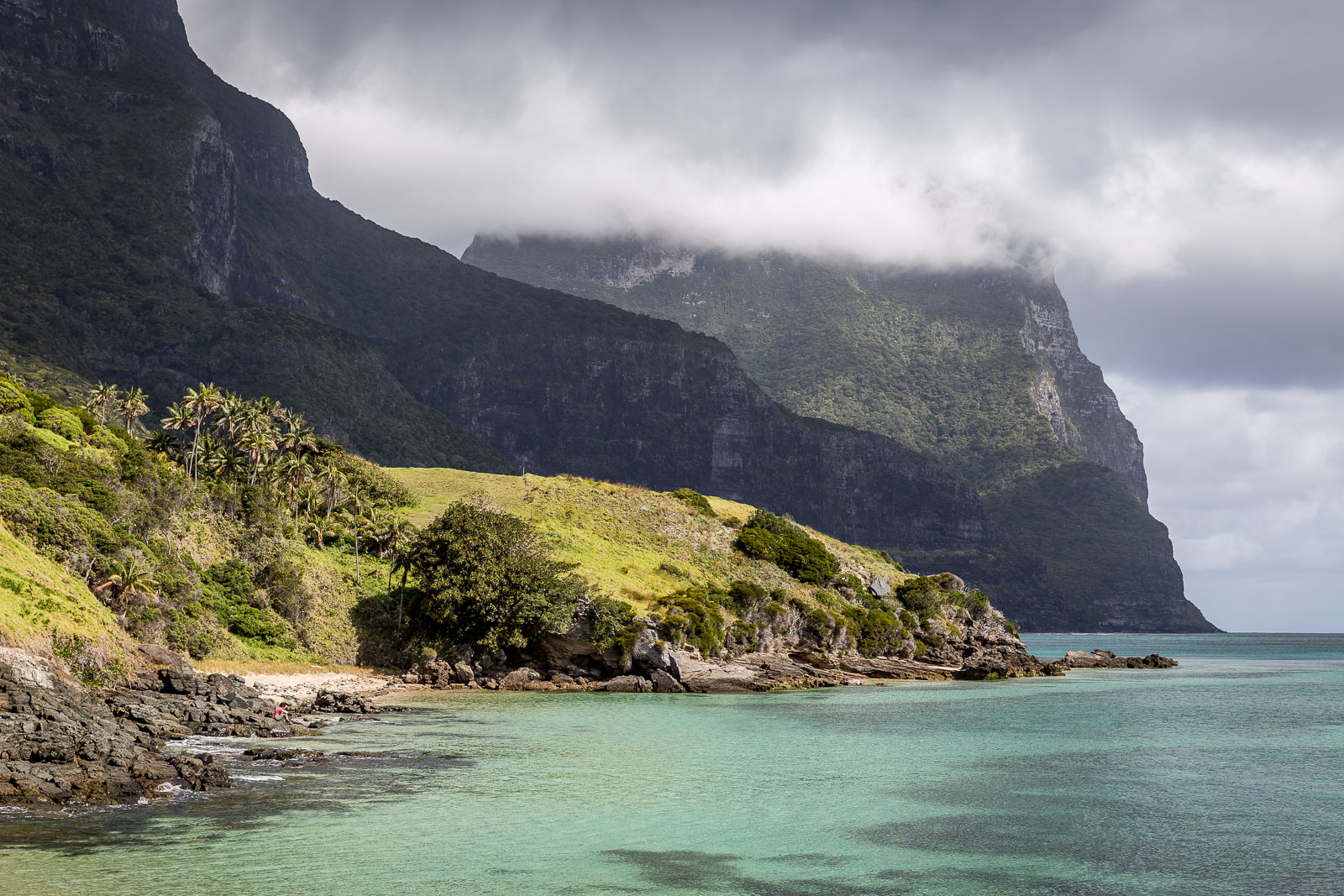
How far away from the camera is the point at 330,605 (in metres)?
73.4

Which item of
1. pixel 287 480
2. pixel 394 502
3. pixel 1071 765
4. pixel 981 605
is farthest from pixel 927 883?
pixel 981 605

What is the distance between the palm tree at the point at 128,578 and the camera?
55.7 meters

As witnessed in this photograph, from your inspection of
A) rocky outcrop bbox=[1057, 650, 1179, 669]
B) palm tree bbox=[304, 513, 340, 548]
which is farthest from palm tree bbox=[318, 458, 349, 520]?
rocky outcrop bbox=[1057, 650, 1179, 669]

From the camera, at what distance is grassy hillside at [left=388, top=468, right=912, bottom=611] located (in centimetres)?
8644

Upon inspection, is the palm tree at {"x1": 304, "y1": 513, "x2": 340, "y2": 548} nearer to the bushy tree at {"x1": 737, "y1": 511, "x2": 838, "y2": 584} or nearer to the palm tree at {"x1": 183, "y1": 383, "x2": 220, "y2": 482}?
the palm tree at {"x1": 183, "y1": 383, "x2": 220, "y2": 482}

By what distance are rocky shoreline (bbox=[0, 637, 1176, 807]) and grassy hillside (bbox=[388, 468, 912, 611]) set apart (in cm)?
773

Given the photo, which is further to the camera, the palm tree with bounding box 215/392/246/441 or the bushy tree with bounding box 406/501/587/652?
the palm tree with bounding box 215/392/246/441

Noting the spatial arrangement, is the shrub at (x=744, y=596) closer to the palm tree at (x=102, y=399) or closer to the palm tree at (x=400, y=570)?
the palm tree at (x=400, y=570)

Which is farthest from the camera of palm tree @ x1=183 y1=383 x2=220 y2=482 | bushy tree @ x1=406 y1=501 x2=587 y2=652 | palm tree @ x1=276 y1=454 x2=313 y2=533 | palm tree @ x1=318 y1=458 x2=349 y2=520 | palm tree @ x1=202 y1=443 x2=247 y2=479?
palm tree @ x1=318 y1=458 x2=349 y2=520

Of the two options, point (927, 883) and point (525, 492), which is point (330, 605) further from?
point (927, 883)

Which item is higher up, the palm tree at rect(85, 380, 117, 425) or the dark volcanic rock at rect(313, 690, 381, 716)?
the palm tree at rect(85, 380, 117, 425)

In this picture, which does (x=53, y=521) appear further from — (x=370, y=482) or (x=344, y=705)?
(x=370, y=482)

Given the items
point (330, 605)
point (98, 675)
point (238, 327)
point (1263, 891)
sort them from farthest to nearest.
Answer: point (238, 327), point (330, 605), point (98, 675), point (1263, 891)

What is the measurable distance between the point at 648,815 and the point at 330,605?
5198 centimetres
